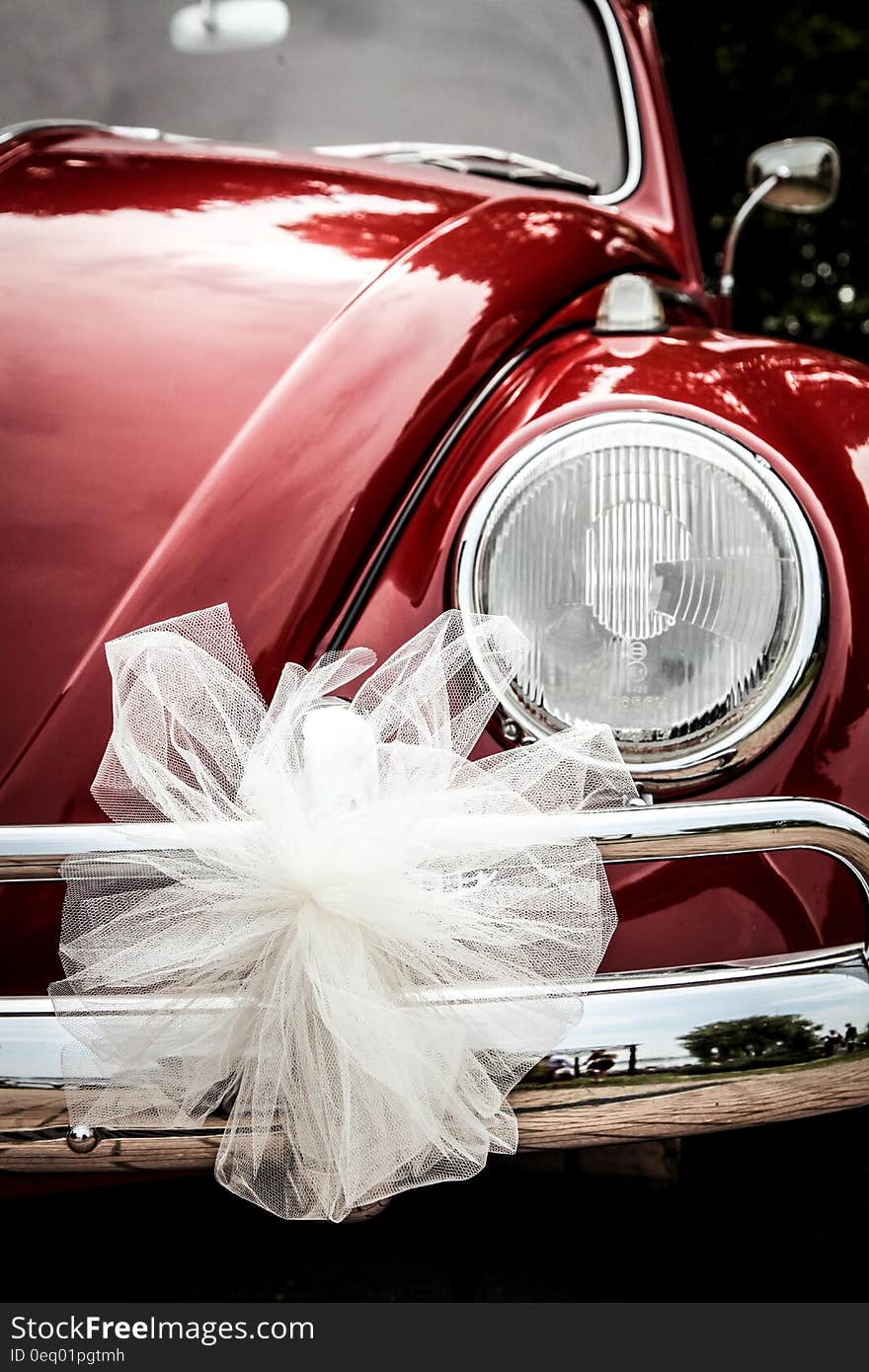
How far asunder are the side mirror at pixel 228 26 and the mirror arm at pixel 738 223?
0.86 m

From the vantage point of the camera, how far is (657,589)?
1.12m

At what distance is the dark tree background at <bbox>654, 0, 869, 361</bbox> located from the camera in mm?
6305

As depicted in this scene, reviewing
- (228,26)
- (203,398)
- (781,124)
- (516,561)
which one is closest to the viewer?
(516,561)

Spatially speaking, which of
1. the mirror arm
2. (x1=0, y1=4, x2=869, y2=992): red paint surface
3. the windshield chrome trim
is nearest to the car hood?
(x1=0, y1=4, x2=869, y2=992): red paint surface

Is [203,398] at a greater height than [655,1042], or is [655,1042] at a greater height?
[203,398]

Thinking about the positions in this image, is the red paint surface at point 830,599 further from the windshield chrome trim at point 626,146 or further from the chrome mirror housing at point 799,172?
the chrome mirror housing at point 799,172

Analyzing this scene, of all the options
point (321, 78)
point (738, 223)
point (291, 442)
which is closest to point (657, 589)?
point (291, 442)

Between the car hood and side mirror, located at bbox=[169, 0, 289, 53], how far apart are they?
0.58m

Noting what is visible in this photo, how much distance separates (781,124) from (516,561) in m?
6.17

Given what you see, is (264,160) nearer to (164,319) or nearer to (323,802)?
(164,319)

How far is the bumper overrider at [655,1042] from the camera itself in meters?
1.01

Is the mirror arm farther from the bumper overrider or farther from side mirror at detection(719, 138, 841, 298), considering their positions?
the bumper overrider

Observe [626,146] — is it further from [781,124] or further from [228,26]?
[781,124]

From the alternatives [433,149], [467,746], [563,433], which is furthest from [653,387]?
[433,149]
